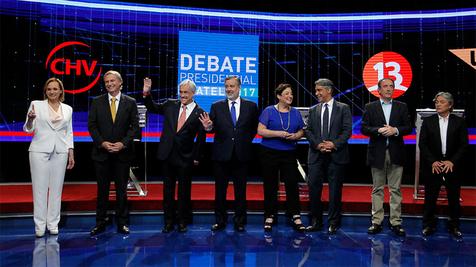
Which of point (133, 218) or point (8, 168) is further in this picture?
point (8, 168)

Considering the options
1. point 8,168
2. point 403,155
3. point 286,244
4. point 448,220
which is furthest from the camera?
point 8,168

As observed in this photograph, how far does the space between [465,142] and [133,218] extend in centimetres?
361

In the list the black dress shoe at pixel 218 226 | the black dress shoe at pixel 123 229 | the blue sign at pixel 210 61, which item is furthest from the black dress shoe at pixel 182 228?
the blue sign at pixel 210 61

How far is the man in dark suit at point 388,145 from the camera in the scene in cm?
407

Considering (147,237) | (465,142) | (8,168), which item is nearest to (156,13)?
(8,168)

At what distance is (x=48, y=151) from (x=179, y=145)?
1212 mm

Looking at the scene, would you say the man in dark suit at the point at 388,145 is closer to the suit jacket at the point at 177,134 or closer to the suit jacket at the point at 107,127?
the suit jacket at the point at 177,134

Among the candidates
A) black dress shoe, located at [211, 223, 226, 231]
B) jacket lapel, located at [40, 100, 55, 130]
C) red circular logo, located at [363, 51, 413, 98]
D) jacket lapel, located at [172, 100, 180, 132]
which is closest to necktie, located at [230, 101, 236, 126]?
jacket lapel, located at [172, 100, 180, 132]

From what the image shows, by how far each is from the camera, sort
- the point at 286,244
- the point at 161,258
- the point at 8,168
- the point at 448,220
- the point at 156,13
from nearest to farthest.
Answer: the point at 161,258 < the point at 286,244 < the point at 448,220 < the point at 8,168 < the point at 156,13

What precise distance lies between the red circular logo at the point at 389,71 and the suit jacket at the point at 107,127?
421 centimetres

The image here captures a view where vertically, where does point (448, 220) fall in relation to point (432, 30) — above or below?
below

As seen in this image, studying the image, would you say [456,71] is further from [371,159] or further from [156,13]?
[156,13]

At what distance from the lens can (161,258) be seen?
3311 millimetres

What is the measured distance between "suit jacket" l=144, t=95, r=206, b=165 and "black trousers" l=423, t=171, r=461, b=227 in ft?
7.82
